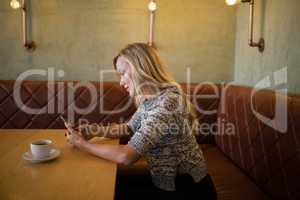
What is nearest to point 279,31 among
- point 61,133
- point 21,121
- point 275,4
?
point 275,4

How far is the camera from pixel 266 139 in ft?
4.58

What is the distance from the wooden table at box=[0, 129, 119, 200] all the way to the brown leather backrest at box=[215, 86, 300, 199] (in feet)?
2.37

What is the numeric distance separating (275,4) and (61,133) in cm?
137

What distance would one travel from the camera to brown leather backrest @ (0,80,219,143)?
6.77 ft

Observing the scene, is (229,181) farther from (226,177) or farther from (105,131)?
(105,131)

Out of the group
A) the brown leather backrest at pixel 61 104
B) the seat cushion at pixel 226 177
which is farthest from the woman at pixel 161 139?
the brown leather backrest at pixel 61 104

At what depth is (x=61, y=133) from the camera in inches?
56.7

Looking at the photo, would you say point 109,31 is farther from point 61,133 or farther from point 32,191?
point 32,191

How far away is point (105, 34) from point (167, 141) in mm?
1442

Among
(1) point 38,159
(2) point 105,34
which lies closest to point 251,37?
(2) point 105,34

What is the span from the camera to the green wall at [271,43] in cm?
148

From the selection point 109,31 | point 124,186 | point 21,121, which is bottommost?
point 124,186

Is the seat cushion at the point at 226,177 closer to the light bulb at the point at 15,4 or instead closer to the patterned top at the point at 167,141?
the patterned top at the point at 167,141

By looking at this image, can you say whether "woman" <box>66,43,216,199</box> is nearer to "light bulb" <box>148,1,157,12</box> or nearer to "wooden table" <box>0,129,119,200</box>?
"wooden table" <box>0,129,119,200</box>
